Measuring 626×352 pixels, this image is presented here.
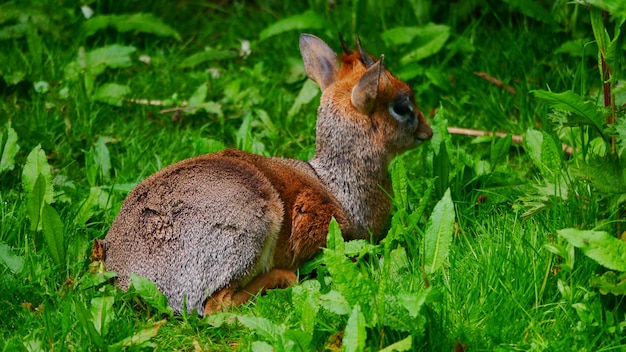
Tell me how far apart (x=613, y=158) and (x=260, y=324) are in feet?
5.27

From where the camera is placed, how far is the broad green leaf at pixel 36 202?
15.0ft

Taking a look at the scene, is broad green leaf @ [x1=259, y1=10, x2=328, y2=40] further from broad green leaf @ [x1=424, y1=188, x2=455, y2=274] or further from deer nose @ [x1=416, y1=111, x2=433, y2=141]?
broad green leaf @ [x1=424, y1=188, x2=455, y2=274]

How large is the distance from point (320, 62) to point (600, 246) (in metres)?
1.93

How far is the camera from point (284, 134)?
6.15 meters

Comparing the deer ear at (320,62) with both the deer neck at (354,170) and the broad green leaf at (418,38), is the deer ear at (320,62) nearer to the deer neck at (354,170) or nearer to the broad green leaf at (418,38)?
the deer neck at (354,170)

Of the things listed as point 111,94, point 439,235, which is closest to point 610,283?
point 439,235

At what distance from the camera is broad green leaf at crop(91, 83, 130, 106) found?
6.15 metres

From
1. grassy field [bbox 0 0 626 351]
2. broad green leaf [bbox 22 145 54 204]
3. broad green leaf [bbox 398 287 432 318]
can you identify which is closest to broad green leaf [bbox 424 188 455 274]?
grassy field [bbox 0 0 626 351]

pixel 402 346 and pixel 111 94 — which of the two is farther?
pixel 111 94

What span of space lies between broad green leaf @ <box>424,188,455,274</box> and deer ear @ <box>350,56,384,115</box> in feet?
2.72

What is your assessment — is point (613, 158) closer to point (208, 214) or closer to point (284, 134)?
point (208, 214)

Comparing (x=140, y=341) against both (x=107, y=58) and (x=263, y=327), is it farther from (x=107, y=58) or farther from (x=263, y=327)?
(x=107, y=58)

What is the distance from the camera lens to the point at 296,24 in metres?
6.62

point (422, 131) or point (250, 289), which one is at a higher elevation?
point (422, 131)
